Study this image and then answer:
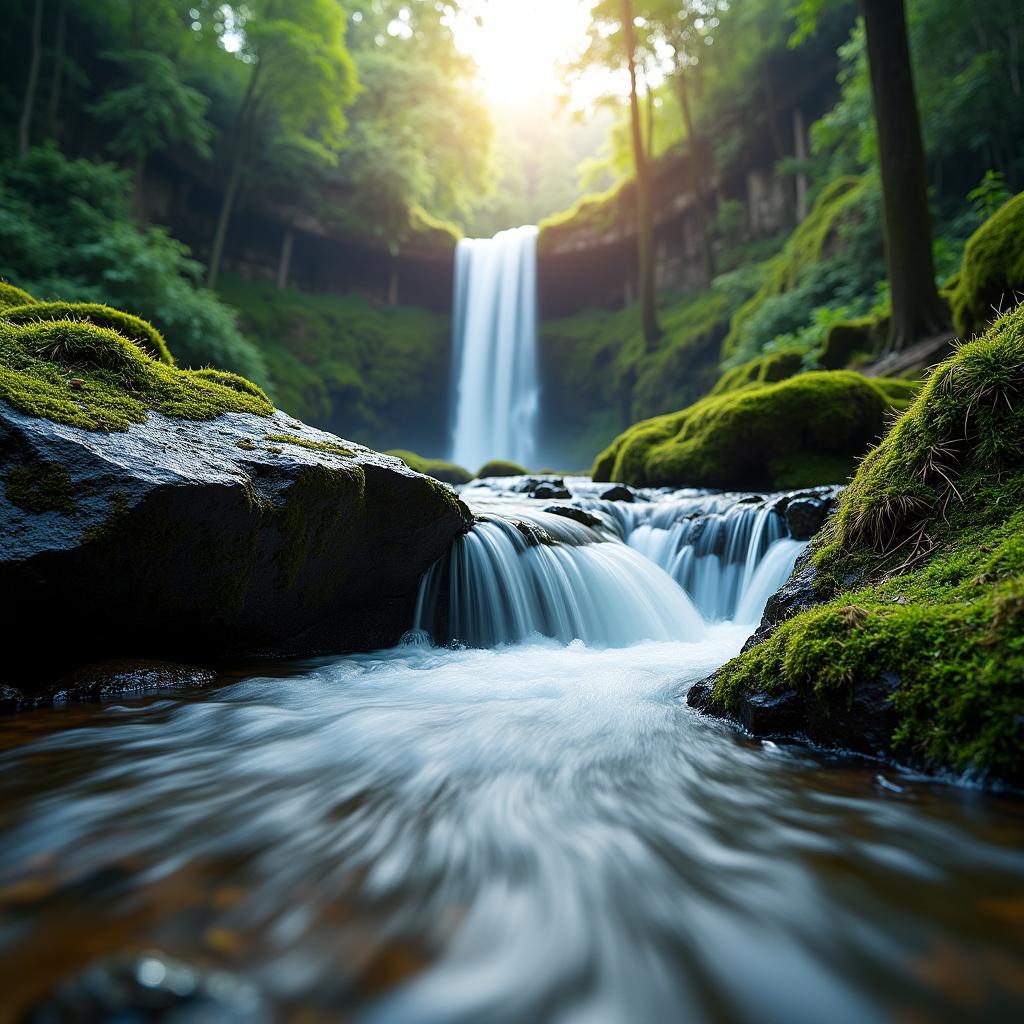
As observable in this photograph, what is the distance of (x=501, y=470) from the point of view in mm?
15508

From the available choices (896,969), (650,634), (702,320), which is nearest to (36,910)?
(896,969)

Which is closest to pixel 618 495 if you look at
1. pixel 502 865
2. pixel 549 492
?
pixel 549 492

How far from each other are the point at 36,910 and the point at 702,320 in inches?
903

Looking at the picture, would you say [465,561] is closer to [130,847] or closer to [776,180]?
[130,847]

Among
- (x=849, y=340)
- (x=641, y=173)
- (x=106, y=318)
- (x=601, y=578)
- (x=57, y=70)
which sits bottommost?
(x=601, y=578)

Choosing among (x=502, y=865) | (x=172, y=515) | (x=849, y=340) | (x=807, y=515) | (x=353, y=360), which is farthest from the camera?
(x=353, y=360)

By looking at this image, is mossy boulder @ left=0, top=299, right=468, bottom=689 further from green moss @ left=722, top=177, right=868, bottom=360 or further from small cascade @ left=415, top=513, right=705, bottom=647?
green moss @ left=722, top=177, right=868, bottom=360

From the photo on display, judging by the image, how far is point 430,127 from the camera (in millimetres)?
27000

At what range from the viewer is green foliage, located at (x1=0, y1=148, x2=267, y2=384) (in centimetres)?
1176

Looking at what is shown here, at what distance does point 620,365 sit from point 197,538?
24.0 metres

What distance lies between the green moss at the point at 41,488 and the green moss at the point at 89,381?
0.95 ft

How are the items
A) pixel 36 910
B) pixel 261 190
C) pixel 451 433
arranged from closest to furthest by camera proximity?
pixel 36 910, pixel 261 190, pixel 451 433

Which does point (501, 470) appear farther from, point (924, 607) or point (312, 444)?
point (924, 607)

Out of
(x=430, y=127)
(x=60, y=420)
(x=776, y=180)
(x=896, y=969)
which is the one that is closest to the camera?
(x=896, y=969)
